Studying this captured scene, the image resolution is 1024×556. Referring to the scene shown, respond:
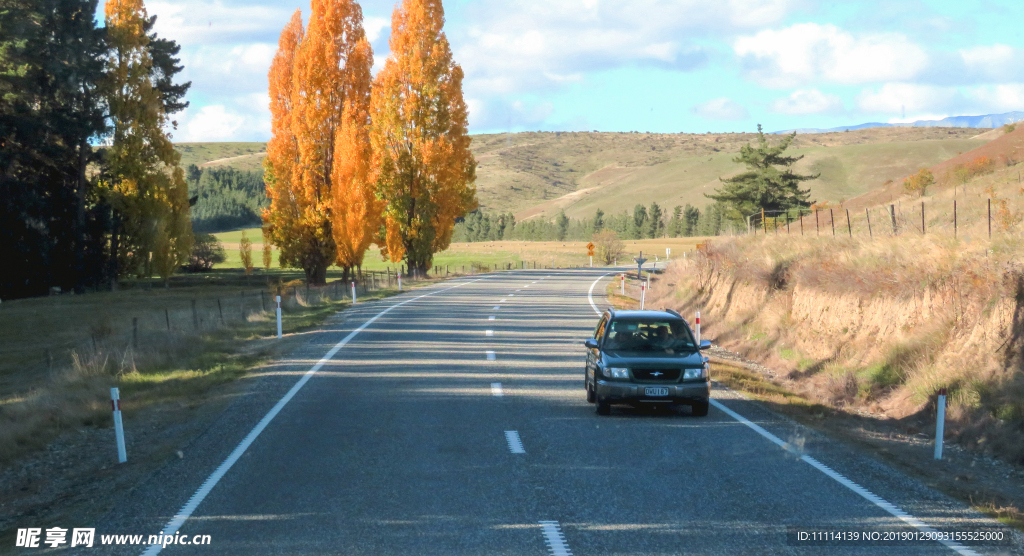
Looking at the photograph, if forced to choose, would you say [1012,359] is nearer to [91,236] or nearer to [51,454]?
[51,454]

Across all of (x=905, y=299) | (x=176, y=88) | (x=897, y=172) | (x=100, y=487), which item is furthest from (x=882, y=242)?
(x=897, y=172)

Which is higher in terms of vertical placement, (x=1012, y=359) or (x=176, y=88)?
(x=176, y=88)

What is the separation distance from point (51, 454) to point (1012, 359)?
13.1m

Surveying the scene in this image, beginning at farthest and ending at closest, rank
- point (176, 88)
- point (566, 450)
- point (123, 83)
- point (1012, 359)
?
point (176, 88) → point (123, 83) → point (1012, 359) → point (566, 450)

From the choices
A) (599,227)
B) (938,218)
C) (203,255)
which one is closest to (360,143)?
(938,218)

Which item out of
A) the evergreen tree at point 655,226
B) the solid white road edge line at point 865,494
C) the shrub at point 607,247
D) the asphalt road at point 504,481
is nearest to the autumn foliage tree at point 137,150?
the asphalt road at point 504,481

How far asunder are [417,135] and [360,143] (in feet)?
12.6

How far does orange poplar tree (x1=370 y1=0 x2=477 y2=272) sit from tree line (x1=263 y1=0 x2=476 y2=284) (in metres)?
0.06

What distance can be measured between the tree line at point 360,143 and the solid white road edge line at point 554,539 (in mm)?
40841

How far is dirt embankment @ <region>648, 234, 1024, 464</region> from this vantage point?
12.4 m

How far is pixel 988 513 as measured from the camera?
799 centimetres

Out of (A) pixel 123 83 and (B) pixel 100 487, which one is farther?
(A) pixel 123 83

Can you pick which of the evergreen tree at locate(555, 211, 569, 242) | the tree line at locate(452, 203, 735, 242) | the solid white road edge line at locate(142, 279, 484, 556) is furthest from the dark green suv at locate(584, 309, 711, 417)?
the evergreen tree at locate(555, 211, 569, 242)

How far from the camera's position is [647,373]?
1295 cm
